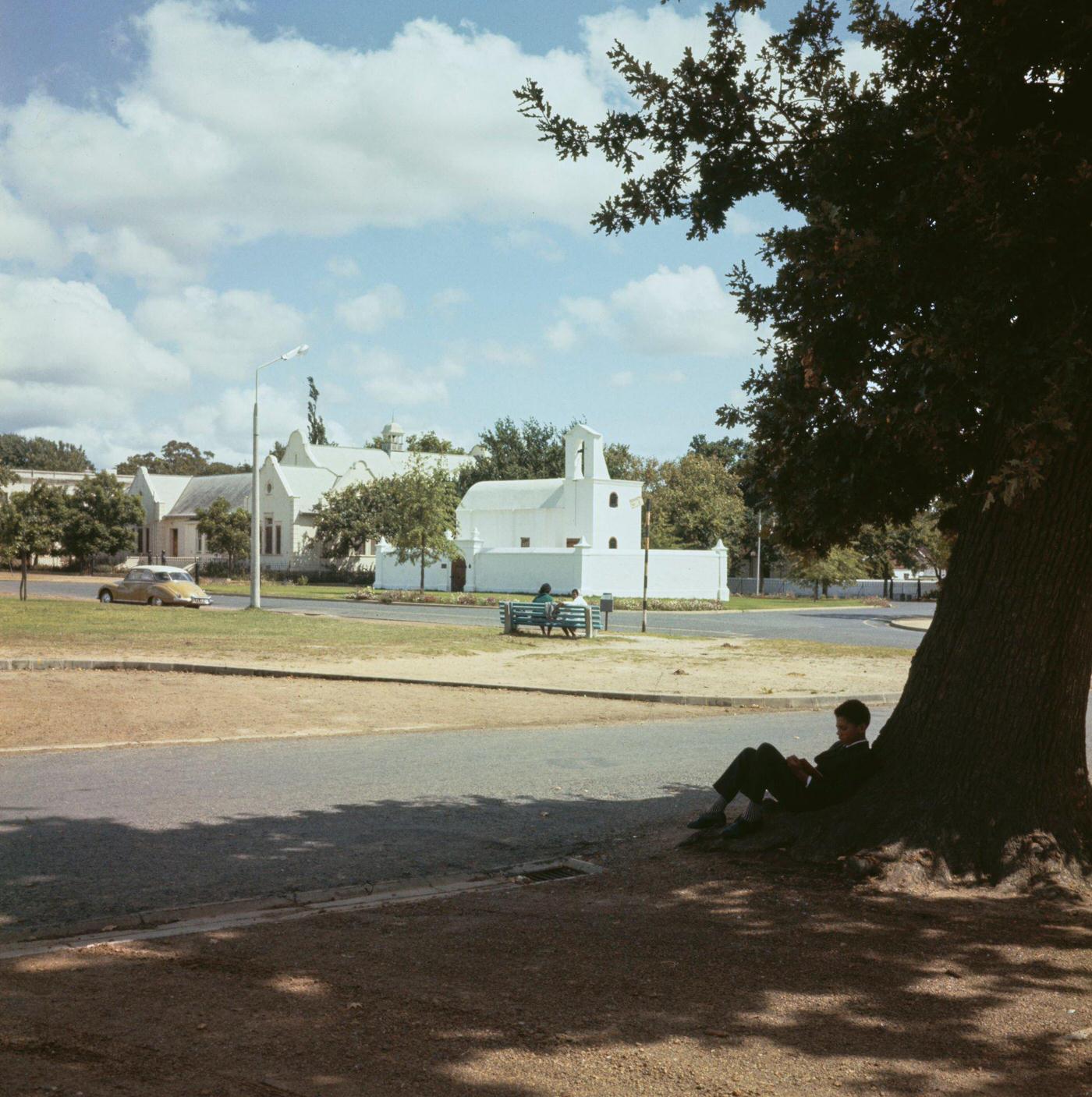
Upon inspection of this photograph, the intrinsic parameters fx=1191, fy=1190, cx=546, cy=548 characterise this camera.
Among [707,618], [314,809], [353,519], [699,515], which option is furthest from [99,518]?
[314,809]

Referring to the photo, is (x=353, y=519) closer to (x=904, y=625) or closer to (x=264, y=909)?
(x=904, y=625)

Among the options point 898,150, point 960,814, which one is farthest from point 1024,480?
point 898,150

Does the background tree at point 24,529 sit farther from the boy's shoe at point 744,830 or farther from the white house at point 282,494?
the boy's shoe at point 744,830

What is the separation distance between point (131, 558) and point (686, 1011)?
87353 millimetres

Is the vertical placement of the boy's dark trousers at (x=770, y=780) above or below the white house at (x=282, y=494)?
below

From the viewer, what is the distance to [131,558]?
86312 mm

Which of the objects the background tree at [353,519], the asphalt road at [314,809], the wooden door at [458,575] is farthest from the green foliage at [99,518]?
the asphalt road at [314,809]

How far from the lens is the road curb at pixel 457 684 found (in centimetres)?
1609

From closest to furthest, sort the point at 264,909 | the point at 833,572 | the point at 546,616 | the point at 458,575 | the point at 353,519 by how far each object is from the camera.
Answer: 1. the point at 264,909
2. the point at 546,616
3. the point at 833,572
4. the point at 458,575
5. the point at 353,519

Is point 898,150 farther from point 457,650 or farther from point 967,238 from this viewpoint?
point 457,650

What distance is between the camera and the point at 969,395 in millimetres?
6180

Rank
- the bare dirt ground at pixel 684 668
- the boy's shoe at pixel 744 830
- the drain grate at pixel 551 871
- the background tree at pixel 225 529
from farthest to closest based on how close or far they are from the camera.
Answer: the background tree at pixel 225 529 < the bare dirt ground at pixel 684 668 < the boy's shoe at pixel 744 830 < the drain grate at pixel 551 871

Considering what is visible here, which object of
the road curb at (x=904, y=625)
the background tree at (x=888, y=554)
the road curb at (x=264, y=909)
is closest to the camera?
the road curb at (x=264, y=909)

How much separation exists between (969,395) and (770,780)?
2.50 m
